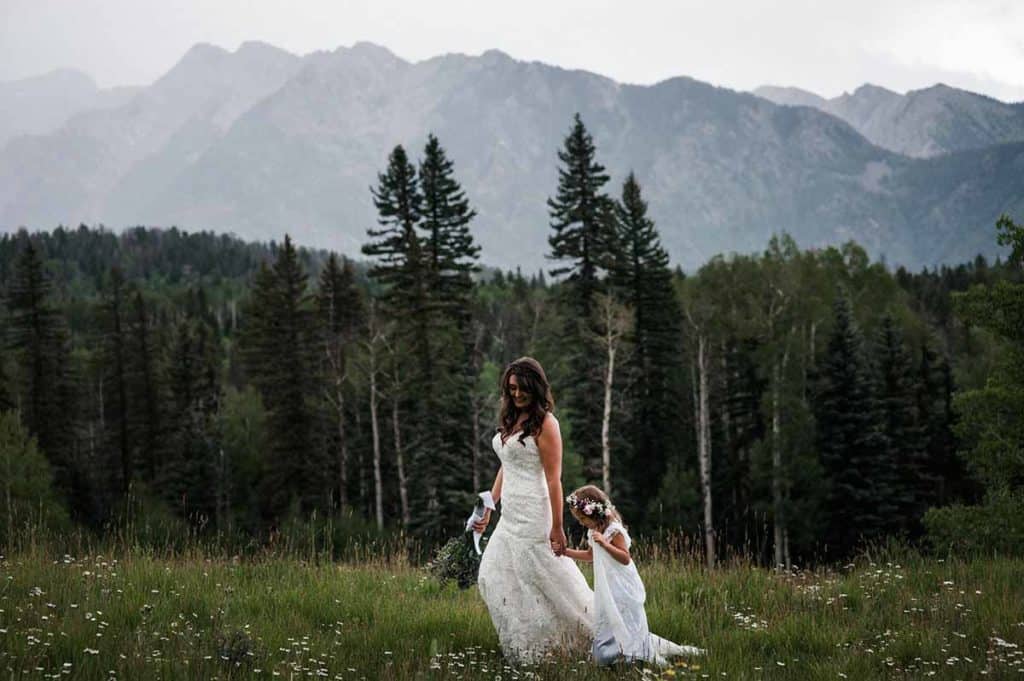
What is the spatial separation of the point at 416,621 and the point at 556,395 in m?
30.1

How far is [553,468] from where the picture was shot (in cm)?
639

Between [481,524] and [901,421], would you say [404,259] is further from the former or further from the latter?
[481,524]

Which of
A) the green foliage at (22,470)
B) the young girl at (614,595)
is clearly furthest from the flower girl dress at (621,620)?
the green foliage at (22,470)

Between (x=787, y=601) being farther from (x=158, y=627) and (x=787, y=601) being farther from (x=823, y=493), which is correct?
(x=823, y=493)

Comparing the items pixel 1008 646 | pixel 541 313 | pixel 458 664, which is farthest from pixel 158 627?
pixel 541 313

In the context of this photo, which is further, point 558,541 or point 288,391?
point 288,391

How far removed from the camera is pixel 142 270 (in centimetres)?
17512

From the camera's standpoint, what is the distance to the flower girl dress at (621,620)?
5.89 m

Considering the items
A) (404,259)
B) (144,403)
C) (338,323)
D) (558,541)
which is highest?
(404,259)

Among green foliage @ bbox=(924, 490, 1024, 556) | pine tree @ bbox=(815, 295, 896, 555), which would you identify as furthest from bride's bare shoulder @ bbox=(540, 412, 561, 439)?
pine tree @ bbox=(815, 295, 896, 555)

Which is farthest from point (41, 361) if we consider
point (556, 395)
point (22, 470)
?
point (556, 395)

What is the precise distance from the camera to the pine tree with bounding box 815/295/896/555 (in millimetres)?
33188

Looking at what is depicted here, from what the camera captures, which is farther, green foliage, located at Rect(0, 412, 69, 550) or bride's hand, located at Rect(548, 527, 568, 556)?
green foliage, located at Rect(0, 412, 69, 550)

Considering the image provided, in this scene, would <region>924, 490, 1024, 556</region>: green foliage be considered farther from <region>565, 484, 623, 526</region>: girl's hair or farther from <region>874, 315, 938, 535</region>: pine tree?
<region>565, 484, 623, 526</region>: girl's hair
